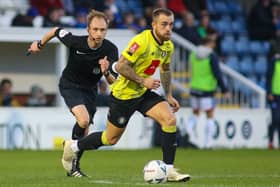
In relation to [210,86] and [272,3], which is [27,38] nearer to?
[210,86]

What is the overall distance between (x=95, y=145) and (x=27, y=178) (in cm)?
92

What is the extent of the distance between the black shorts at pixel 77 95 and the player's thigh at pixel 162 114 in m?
1.61

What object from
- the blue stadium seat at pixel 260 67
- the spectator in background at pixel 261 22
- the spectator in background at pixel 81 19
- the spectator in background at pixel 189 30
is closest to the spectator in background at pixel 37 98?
the spectator in background at pixel 81 19

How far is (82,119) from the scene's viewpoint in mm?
13883

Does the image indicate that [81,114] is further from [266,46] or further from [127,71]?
[266,46]

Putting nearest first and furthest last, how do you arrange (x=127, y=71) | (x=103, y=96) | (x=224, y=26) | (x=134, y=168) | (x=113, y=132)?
(x=127, y=71) < (x=113, y=132) < (x=134, y=168) < (x=103, y=96) < (x=224, y=26)

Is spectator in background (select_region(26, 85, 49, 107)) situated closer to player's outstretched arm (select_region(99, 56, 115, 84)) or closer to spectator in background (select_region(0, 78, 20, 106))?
spectator in background (select_region(0, 78, 20, 106))

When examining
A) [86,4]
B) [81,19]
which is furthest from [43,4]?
[81,19]

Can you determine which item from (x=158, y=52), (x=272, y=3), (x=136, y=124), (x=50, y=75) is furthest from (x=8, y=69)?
(x=158, y=52)

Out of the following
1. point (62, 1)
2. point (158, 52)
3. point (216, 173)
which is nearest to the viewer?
point (158, 52)

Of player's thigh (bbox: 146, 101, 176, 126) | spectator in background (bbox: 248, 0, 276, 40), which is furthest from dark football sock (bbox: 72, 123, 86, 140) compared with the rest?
spectator in background (bbox: 248, 0, 276, 40)

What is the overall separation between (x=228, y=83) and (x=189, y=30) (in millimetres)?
1647

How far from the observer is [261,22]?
29266mm

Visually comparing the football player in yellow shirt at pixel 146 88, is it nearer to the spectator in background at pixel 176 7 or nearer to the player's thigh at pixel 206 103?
the player's thigh at pixel 206 103
